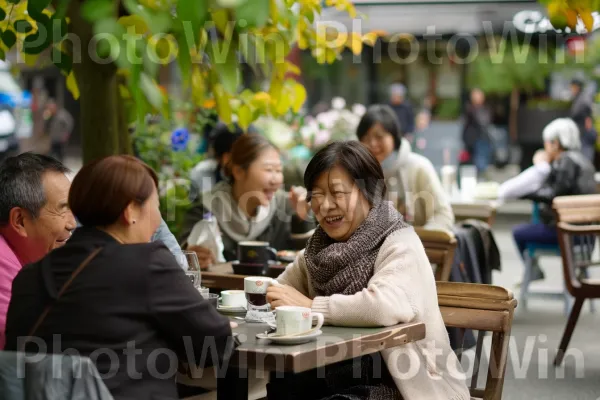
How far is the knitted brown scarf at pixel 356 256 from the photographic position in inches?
155

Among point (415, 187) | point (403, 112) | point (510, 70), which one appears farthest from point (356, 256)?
point (510, 70)

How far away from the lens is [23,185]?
394 cm

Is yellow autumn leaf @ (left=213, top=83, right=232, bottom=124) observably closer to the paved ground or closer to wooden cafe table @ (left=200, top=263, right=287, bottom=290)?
wooden cafe table @ (left=200, top=263, right=287, bottom=290)

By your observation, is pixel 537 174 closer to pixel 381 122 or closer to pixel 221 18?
pixel 381 122

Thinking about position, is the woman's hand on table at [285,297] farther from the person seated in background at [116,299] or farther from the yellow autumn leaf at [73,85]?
the yellow autumn leaf at [73,85]

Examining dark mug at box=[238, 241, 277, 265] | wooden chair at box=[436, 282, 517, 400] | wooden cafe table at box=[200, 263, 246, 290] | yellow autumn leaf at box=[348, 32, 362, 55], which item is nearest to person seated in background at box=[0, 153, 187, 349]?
wooden cafe table at box=[200, 263, 246, 290]

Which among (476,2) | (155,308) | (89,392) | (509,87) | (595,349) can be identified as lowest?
(595,349)

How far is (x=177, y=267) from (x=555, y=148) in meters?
7.18

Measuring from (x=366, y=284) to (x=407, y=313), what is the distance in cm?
24

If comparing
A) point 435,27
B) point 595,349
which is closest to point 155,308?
point 595,349

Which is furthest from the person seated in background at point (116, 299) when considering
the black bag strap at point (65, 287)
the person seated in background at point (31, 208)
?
the person seated in background at point (31, 208)

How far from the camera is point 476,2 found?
1816 cm

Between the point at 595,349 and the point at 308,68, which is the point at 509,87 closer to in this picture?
the point at 308,68

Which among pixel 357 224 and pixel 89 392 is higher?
pixel 357 224
